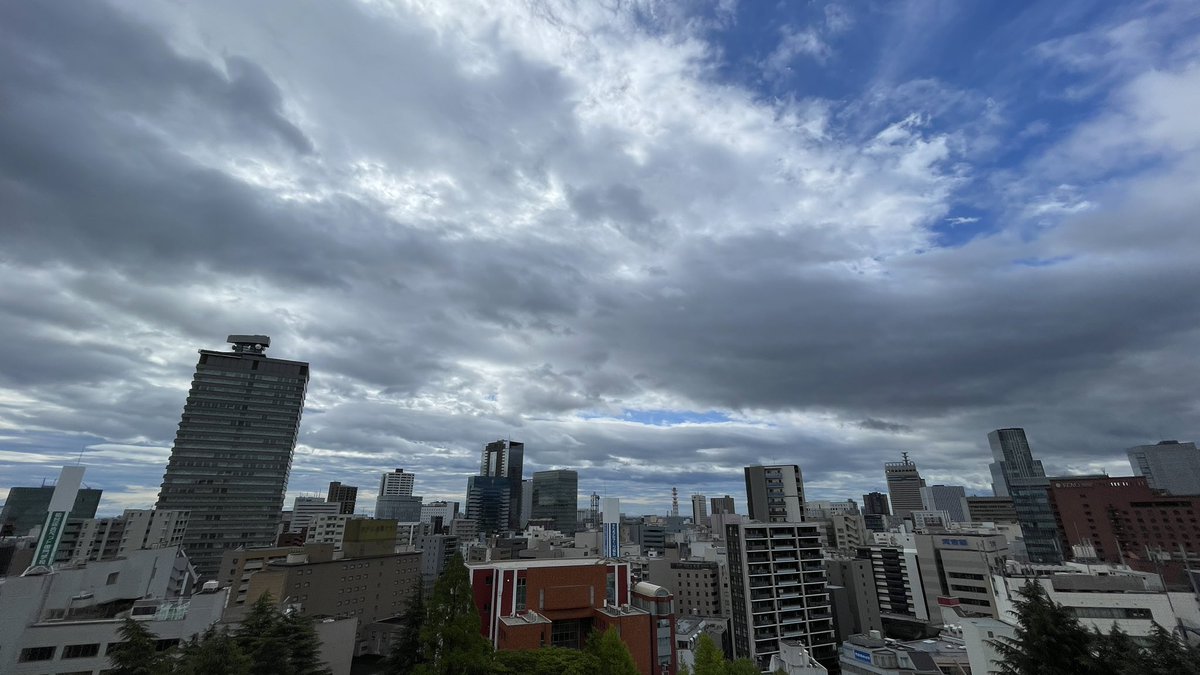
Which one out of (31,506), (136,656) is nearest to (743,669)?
Result: (136,656)

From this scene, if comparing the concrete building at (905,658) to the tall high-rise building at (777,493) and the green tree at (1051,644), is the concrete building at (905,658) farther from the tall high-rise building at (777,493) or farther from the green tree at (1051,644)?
the tall high-rise building at (777,493)

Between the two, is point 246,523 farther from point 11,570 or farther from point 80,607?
point 80,607

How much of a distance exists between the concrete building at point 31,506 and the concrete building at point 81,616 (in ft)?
575

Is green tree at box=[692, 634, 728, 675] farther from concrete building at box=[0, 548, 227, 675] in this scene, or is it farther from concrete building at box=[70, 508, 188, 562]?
concrete building at box=[70, 508, 188, 562]

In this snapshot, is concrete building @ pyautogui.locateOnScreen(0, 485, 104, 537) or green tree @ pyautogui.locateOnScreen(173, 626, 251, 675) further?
concrete building @ pyautogui.locateOnScreen(0, 485, 104, 537)

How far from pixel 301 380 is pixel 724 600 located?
5221 inches

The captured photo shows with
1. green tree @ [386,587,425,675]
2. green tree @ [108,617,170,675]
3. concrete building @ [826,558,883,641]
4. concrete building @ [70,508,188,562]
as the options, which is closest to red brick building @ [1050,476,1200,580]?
concrete building @ [826,558,883,641]

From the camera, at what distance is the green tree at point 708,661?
27859mm

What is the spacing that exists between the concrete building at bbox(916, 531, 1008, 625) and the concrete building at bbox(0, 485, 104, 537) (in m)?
248

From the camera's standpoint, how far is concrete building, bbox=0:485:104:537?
6516 inches

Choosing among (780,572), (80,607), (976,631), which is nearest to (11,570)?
(80,607)

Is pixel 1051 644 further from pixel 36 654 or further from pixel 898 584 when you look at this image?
pixel 898 584

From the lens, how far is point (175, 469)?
127062mm

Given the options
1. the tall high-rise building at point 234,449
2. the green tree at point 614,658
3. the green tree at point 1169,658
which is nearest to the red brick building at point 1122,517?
the green tree at point 1169,658
